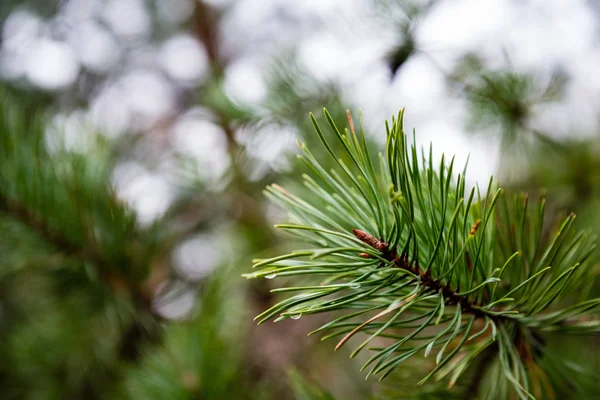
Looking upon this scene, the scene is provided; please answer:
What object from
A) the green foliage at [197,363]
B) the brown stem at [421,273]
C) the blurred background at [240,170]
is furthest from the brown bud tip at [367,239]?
the green foliage at [197,363]

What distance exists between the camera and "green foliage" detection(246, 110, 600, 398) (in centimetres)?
21

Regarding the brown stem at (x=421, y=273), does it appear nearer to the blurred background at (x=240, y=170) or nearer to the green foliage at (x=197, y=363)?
the blurred background at (x=240, y=170)

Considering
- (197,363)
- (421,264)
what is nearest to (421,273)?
(421,264)

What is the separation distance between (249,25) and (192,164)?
2.30 feet

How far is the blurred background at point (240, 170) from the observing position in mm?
456

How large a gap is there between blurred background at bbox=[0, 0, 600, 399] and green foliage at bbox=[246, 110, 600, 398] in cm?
11

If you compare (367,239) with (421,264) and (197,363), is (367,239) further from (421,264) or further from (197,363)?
(197,363)

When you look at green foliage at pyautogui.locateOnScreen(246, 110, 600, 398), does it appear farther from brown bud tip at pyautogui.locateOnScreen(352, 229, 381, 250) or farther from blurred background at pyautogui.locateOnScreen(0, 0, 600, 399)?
blurred background at pyautogui.locateOnScreen(0, 0, 600, 399)

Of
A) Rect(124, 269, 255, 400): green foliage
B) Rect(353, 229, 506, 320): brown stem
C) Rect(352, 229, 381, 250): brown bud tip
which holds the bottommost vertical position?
Rect(124, 269, 255, 400): green foliage

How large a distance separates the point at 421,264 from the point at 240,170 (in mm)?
430

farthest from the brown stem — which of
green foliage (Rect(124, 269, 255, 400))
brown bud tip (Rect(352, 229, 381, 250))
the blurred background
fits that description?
green foliage (Rect(124, 269, 255, 400))

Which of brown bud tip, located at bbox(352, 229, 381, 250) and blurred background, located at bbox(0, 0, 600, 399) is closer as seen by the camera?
brown bud tip, located at bbox(352, 229, 381, 250)

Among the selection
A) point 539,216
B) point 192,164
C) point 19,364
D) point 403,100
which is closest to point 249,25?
point 192,164

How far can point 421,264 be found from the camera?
0.24 m
